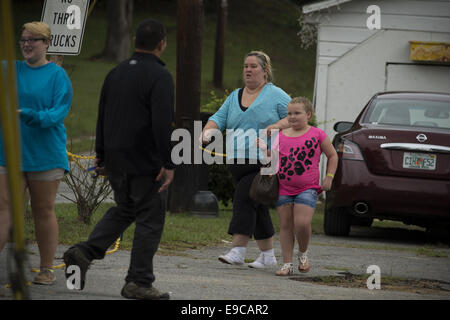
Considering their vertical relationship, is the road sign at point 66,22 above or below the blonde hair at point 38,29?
above

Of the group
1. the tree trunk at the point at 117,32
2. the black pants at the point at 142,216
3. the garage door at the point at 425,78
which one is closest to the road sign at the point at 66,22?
the black pants at the point at 142,216

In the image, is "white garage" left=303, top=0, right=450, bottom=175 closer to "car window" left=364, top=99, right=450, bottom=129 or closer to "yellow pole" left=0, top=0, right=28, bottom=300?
"car window" left=364, top=99, right=450, bottom=129

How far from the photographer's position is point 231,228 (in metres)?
7.10

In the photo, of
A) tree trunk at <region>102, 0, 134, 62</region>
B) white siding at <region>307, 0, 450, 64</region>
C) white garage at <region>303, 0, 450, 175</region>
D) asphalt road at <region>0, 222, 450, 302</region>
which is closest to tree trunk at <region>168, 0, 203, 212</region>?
asphalt road at <region>0, 222, 450, 302</region>

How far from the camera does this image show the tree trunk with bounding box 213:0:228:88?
106ft

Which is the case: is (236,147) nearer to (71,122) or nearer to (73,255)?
(73,255)

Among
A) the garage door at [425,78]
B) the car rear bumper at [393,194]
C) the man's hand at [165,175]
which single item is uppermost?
the garage door at [425,78]

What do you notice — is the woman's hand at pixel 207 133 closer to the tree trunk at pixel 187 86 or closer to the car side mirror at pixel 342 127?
the car side mirror at pixel 342 127

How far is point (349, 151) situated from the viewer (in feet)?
30.6

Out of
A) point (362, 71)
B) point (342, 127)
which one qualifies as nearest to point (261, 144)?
point (342, 127)

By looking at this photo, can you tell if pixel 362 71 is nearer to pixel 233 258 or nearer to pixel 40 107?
pixel 233 258

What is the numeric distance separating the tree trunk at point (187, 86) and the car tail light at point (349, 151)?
93.8 inches

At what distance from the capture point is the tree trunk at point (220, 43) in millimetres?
32188

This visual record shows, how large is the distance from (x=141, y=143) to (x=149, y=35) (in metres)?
0.66
